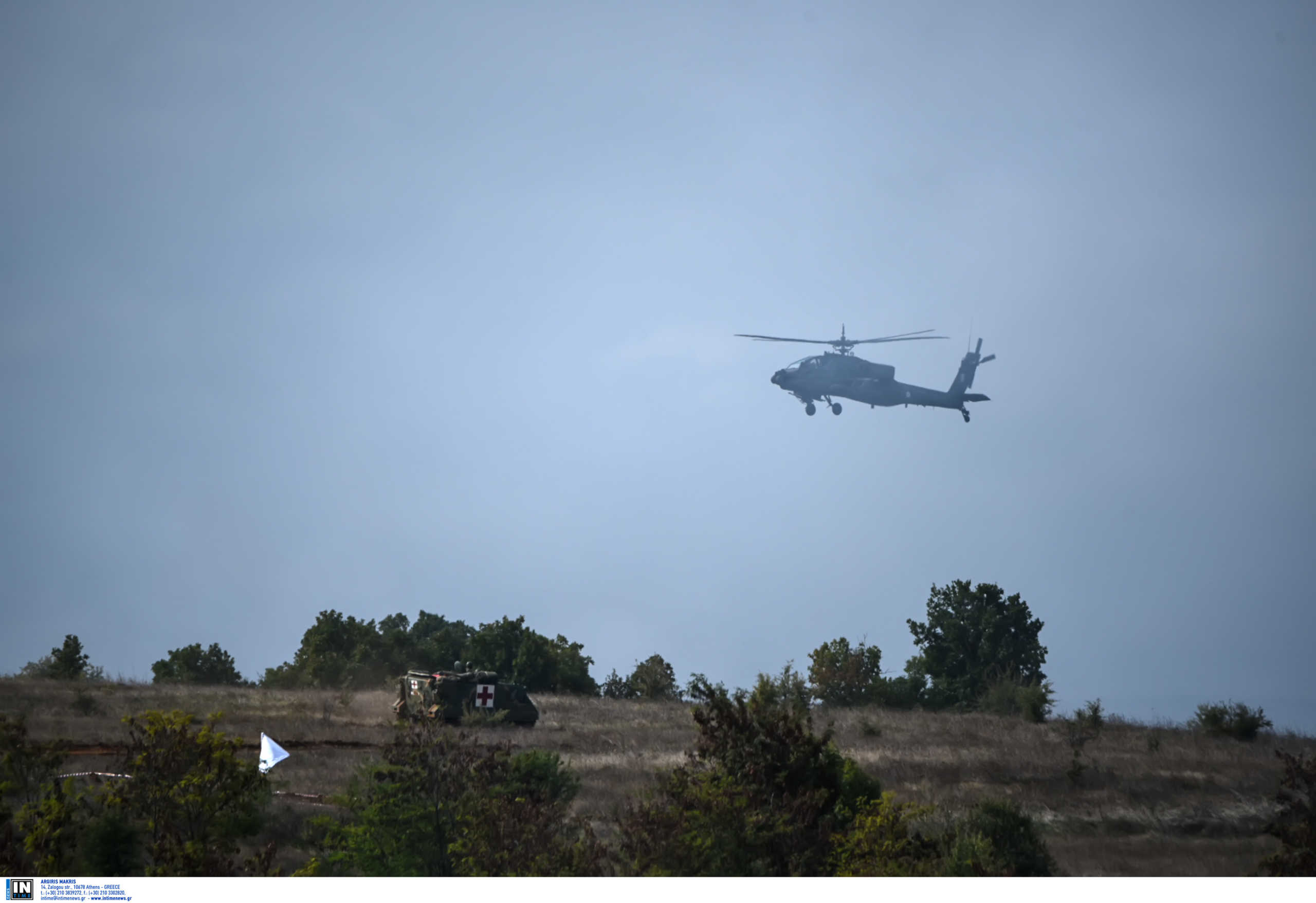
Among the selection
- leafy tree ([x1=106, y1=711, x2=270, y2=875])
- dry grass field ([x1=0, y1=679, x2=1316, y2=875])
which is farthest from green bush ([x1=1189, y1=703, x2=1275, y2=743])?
leafy tree ([x1=106, y1=711, x2=270, y2=875])

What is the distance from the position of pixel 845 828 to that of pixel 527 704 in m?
21.2

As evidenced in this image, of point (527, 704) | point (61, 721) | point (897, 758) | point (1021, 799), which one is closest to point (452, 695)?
point (527, 704)

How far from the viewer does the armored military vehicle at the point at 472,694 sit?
29328 millimetres

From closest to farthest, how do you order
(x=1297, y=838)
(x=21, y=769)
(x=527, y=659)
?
(x=1297, y=838) → (x=21, y=769) → (x=527, y=659)

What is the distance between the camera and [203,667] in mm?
47844

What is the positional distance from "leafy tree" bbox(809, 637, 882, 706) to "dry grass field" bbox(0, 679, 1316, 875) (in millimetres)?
11221

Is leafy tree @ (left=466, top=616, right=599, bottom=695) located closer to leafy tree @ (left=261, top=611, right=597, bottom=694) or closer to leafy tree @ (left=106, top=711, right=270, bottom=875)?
leafy tree @ (left=261, top=611, right=597, bottom=694)

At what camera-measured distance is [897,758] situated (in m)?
24.9

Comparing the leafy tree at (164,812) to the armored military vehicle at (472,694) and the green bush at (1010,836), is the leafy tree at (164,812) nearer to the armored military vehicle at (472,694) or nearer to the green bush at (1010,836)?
the green bush at (1010,836)

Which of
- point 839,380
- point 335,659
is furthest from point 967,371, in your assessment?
point 335,659

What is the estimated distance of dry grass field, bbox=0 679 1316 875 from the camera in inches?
707

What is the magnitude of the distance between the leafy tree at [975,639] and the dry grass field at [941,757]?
13.8 m

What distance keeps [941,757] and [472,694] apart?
13.2 m

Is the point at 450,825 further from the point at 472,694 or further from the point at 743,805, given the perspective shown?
the point at 472,694
